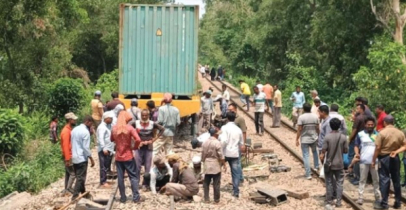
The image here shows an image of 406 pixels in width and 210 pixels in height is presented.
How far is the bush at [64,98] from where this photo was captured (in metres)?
22.7

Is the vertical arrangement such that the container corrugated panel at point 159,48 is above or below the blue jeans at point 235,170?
above

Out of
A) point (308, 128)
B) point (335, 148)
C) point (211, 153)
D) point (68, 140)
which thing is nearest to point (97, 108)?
point (68, 140)

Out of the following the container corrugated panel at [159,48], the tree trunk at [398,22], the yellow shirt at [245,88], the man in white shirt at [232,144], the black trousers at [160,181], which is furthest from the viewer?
the tree trunk at [398,22]

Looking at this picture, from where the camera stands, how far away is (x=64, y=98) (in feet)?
74.5

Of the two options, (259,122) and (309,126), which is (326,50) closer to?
(259,122)

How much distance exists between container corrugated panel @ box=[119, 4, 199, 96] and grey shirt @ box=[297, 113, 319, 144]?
5034 millimetres

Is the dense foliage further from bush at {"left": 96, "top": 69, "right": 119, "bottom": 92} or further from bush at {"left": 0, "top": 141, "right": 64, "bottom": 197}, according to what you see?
bush at {"left": 0, "top": 141, "right": 64, "bottom": 197}

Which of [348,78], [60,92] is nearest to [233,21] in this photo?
[348,78]

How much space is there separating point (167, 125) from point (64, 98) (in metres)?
10.4

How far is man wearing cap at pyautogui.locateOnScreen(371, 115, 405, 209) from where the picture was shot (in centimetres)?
1037

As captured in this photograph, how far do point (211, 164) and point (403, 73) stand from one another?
12914 mm

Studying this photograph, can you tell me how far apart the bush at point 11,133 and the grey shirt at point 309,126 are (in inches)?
336

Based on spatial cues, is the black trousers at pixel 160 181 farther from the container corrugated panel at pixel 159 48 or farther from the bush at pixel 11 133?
the bush at pixel 11 133

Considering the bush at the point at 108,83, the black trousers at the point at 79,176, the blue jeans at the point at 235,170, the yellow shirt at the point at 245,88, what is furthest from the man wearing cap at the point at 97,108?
the bush at the point at 108,83
